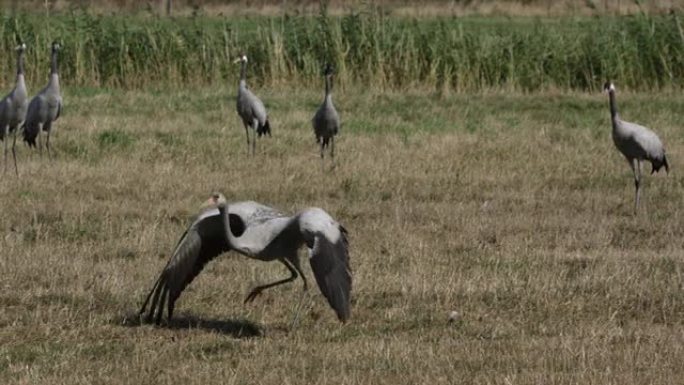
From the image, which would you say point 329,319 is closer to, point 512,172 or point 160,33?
point 512,172

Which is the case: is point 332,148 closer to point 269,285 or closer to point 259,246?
point 269,285

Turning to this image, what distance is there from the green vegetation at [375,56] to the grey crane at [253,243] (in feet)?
38.7

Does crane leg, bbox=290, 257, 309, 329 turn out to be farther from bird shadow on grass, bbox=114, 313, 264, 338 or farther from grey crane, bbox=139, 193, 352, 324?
bird shadow on grass, bbox=114, 313, 264, 338

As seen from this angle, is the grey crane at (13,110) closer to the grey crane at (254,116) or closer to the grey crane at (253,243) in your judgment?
the grey crane at (254,116)

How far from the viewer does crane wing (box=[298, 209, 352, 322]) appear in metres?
7.25

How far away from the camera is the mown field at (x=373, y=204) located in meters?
7.18

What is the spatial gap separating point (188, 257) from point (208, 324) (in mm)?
415

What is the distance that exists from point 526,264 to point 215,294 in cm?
213

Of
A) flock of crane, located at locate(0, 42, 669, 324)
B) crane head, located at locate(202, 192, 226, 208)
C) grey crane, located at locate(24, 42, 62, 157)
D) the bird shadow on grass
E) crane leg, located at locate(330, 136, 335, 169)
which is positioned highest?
crane head, located at locate(202, 192, 226, 208)

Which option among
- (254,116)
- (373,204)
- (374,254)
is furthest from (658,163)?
(254,116)

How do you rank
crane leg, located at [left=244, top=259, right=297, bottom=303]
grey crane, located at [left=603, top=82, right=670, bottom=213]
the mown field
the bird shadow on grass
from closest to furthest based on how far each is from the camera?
1. the mown field
2. the bird shadow on grass
3. crane leg, located at [left=244, top=259, right=297, bottom=303]
4. grey crane, located at [left=603, top=82, right=670, bottom=213]

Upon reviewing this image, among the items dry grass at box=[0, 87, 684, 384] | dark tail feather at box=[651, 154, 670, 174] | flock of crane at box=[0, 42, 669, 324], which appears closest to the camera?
dry grass at box=[0, 87, 684, 384]

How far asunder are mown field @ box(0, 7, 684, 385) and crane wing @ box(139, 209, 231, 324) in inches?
6.8

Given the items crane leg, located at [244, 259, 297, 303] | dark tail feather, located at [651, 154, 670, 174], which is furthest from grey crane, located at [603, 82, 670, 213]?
crane leg, located at [244, 259, 297, 303]
